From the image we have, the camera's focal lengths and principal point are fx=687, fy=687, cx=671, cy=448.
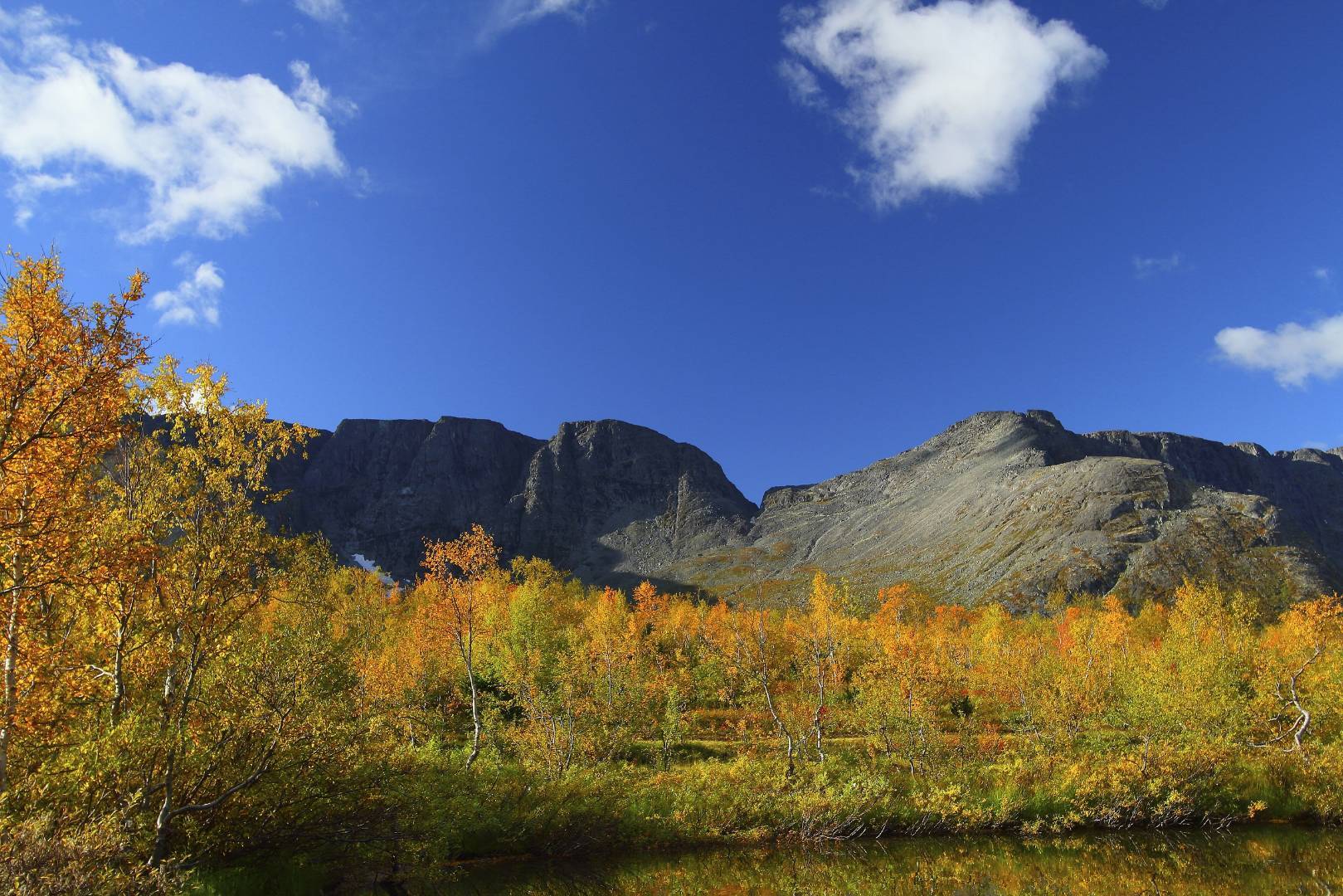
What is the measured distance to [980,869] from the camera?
27.5 meters

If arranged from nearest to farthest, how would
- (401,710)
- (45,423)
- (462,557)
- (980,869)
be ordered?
(45,423)
(980,869)
(401,710)
(462,557)

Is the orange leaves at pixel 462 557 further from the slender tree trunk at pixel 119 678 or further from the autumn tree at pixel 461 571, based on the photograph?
the slender tree trunk at pixel 119 678

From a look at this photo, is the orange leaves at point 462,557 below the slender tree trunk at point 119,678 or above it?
above

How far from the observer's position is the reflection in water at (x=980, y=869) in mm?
24938

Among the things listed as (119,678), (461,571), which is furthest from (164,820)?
(461,571)

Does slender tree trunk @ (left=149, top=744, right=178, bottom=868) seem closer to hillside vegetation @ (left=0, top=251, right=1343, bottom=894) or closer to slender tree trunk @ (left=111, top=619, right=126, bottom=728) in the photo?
hillside vegetation @ (left=0, top=251, right=1343, bottom=894)

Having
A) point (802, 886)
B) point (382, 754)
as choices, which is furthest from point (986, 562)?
point (382, 754)

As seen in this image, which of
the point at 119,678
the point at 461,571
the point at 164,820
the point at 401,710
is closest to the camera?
the point at 164,820

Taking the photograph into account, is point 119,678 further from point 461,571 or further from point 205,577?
point 461,571

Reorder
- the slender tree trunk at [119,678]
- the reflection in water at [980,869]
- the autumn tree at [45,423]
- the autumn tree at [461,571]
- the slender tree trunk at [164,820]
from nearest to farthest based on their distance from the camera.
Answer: the autumn tree at [45,423] → the slender tree trunk at [164,820] → the slender tree trunk at [119,678] → the reflection in water at [980,869] → the autumn tree at [461,571]

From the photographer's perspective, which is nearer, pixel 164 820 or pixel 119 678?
pixel 164 820

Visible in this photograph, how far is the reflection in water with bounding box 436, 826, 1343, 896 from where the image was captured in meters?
24.9

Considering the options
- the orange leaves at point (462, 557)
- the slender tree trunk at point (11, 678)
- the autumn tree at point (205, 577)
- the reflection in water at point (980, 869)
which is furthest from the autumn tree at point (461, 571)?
the slender tree trunk at point (11, 678)

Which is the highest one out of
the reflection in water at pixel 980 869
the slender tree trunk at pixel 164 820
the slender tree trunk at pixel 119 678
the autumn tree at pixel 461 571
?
the autumn tree at pixel 461 571
